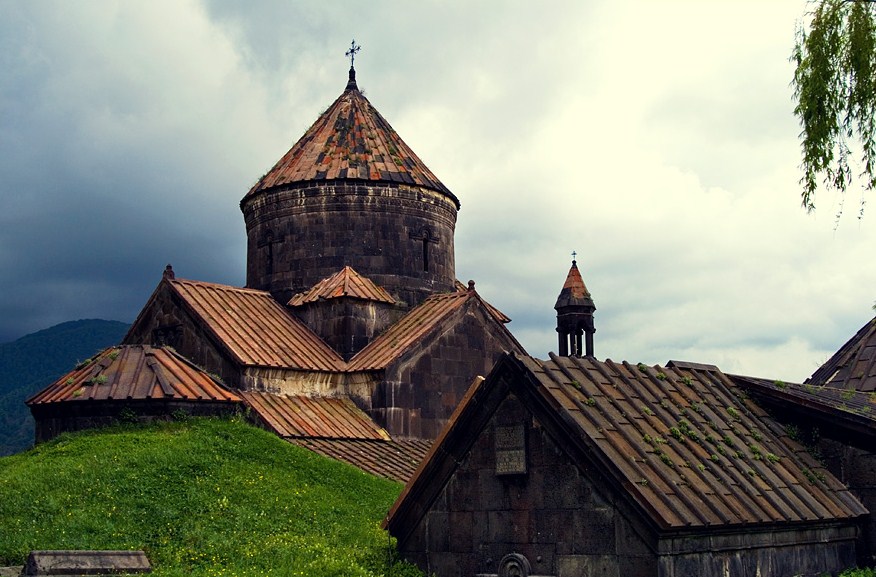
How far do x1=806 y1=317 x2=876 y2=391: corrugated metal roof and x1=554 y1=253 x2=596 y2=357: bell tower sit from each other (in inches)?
423

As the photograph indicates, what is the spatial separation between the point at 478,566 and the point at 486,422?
4.81 feet

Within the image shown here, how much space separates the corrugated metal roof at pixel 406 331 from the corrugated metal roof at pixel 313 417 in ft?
3.22

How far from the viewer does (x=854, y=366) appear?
16.6 m

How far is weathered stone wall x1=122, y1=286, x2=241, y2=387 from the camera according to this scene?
70.7ft

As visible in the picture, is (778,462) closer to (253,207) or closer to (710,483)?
(710,483)

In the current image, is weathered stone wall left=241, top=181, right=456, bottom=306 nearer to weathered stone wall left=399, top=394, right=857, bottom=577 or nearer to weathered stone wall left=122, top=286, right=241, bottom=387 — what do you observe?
weathered stone wall left=122, top=286, right=241, bottom=387

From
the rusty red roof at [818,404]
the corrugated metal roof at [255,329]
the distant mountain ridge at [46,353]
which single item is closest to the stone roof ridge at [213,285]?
the corrugated metal roof at [255,329]

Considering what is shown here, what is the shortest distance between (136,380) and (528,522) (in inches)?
423

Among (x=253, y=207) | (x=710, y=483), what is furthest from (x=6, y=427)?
(x=710, y=483)

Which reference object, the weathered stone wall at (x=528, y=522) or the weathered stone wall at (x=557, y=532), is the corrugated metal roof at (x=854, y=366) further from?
the weathered stone wall at (x=528, y=522)

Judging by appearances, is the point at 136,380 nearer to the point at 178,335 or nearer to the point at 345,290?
the point at 178,335

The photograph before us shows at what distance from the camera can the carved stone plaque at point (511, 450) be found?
11008 millimetres

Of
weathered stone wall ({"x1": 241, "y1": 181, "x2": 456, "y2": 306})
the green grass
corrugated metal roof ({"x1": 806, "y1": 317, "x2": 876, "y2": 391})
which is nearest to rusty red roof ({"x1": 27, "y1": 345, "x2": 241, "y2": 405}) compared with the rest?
the green grass

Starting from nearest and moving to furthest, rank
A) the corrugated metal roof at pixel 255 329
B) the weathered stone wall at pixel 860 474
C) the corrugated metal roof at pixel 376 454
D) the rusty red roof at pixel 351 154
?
the weathered stone wall at pixel 860 474
the corrugated metal roof at pixel 376 454
the corrugated metal roof at pixel 255 329
the rusty red roof at pixel 351 154
